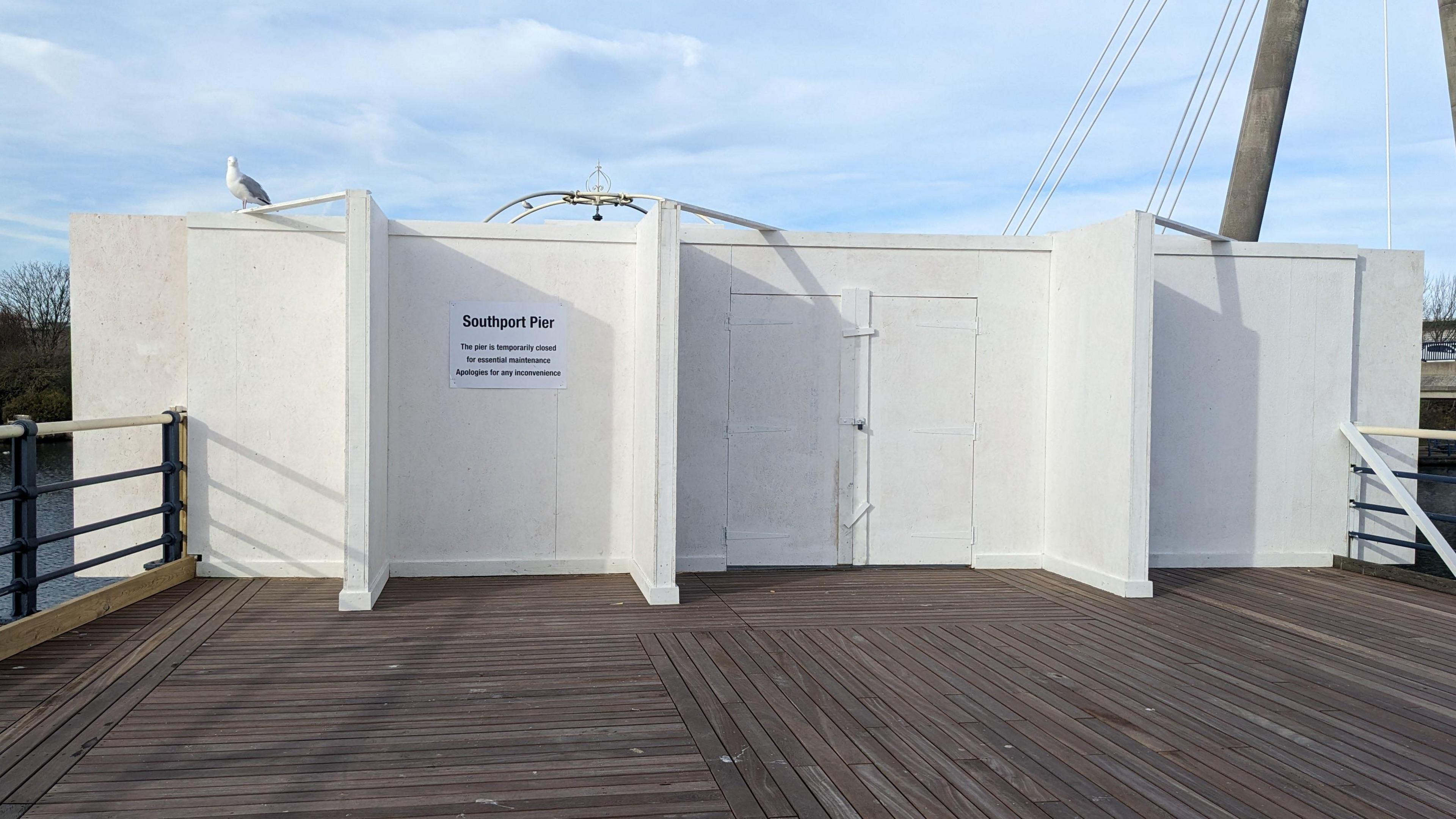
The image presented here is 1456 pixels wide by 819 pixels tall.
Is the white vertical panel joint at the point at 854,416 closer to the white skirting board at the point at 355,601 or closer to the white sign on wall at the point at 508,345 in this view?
the white sign on wall at the point at 508,345

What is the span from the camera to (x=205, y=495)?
18.4ft

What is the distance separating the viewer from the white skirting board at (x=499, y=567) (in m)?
5.78

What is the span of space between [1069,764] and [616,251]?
4.14 metres

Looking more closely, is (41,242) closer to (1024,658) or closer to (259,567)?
(259,567)

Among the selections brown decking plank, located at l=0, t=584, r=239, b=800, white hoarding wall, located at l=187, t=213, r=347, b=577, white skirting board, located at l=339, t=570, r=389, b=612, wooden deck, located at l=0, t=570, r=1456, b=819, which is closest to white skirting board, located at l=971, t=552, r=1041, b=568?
wooden deck, located at l=0, t=570, r=1456, b=819

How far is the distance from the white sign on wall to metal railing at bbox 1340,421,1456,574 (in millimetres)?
5261

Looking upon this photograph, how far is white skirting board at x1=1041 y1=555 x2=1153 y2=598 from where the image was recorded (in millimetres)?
5395

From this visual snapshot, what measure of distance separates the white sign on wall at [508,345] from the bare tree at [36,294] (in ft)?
86.7

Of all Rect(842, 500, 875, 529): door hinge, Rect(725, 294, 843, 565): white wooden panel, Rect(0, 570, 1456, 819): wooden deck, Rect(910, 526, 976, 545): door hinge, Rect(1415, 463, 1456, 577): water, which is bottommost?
Rect(1415, 463, 1456, 577): water

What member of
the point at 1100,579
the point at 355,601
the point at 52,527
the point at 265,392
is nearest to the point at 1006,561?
the point at 1100,579

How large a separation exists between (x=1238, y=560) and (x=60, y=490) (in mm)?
7124

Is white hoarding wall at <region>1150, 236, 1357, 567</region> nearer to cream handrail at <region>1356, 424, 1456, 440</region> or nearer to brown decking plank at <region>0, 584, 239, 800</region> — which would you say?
cream handrail at <region>1356, 424, 1456, 440</region>

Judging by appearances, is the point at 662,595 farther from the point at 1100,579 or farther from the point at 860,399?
the point at 1100,579

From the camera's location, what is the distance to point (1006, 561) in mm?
6316
